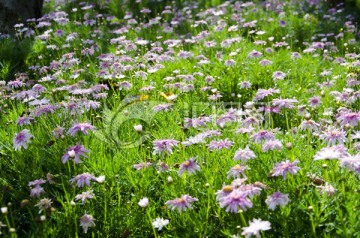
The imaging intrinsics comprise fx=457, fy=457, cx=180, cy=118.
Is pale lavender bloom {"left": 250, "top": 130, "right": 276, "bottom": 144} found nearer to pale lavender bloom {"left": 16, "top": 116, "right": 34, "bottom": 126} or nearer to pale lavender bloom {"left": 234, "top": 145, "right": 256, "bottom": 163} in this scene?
pale lavender bloom {"left": 234, "top": 145, "right": 256, "bottom": 163}

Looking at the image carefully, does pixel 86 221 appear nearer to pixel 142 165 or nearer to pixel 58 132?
pixel 142 165

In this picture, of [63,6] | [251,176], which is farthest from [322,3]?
[251,176]

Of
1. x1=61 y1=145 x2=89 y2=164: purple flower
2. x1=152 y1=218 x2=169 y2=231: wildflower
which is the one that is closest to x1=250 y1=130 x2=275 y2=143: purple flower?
x1=152 y1=218 x2=169 y2=231: wildflower

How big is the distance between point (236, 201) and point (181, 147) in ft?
3.55

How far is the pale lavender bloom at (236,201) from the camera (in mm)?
2049

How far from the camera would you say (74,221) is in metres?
2.47

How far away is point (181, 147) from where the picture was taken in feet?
10.2

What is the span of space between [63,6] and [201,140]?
5.54 metres

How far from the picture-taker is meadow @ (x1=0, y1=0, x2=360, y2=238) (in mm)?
2320

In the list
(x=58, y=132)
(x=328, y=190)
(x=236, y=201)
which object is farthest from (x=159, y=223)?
(x=58, y=132)

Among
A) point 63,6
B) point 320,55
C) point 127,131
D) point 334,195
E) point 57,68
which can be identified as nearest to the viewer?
point 334,195

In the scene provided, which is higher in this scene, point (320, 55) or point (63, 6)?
point (63, 6)

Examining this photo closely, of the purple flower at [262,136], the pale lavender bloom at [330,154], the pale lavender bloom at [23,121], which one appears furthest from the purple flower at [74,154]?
the pale lavender bloom at [330,154]

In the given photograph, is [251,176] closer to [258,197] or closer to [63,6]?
[258,197]
